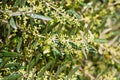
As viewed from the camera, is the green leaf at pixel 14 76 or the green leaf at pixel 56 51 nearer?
the green leaf at pixel 14 76

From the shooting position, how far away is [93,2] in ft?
4.30

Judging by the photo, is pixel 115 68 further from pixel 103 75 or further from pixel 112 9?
pixel 112 9

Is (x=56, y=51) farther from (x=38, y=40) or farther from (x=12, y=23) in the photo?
(x=12, y=23)

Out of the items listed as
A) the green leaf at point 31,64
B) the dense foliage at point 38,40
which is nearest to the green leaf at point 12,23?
the dense foliage at point 38,40

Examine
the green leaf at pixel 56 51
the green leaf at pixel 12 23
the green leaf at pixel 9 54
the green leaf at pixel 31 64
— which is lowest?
the green leaf at pixel 31 64

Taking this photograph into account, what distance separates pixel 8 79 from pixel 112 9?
2.35 ft

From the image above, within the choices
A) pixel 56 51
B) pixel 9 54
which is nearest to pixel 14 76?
pixel 9 54

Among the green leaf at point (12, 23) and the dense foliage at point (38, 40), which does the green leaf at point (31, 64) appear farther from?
the green leaf at point (12, 23)

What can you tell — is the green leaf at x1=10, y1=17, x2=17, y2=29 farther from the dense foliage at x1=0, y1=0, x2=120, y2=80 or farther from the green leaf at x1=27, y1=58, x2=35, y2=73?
the green leaf at x1=27, y1=58, x2=35, y2=73

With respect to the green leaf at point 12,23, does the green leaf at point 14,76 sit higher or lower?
lower

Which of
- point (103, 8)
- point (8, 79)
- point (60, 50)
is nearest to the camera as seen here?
point (8, 79)

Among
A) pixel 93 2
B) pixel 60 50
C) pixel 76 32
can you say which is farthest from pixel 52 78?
pixel 93 2

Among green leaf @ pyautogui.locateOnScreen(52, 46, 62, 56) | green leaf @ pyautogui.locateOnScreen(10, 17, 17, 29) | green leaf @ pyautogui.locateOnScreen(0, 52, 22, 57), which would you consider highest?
A: green leaf @ pyautogui.locateOnScreen(10, 17, 17, 29)

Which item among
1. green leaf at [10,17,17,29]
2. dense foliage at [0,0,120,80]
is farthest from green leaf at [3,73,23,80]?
green leaf at [10,17,17,29]
